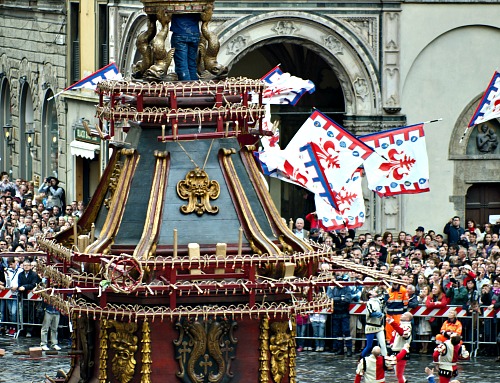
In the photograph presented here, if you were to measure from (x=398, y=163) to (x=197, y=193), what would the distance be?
19.2 meters

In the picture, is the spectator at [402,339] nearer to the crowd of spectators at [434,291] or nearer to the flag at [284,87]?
the crowd of spectators at [434,291]

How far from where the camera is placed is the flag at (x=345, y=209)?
126 ft

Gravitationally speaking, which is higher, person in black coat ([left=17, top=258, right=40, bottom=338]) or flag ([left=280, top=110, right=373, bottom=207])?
flag ([left=280, top=110, right=373, bottom=207])

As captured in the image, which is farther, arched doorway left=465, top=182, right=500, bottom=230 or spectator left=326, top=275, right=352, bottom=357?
arched doorway left=465, top=182, right=500, bottom=230

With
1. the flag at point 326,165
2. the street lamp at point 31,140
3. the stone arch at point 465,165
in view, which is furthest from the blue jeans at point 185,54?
the street lamp at point 31,140

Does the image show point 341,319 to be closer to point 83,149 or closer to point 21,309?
point 21,309

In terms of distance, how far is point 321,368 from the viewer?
36.5m

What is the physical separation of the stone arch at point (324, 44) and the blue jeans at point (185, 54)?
26027mm

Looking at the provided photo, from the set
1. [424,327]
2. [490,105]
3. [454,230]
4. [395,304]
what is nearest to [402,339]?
[395,304]

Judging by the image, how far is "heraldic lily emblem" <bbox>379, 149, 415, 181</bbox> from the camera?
1607 inches

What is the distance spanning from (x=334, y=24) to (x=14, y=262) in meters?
12.1

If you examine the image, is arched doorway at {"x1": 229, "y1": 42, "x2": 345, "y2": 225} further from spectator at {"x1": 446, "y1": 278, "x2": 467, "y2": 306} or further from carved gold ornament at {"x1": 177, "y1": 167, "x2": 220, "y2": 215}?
carved gold ornament at {"x1": 177, "y1": 167, "x2": 220, "y2": 215}

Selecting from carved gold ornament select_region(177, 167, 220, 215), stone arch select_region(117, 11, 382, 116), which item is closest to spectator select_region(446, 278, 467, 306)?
stone arch select_region(117, 11, 382, 116)

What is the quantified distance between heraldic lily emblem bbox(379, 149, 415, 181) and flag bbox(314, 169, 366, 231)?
144 cm
